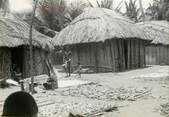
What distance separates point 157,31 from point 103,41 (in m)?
8.29

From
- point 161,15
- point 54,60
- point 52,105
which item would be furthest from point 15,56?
point 161,15

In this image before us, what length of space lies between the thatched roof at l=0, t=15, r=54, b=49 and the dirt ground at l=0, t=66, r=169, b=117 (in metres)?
2.56

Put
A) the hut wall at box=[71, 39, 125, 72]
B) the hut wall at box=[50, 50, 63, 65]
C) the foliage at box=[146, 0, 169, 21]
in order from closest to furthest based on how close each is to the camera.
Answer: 1. the hut wall at box=[71, 39, 125, 72]
2. the hut wall at box=[50, 50, 63, 65]
3. the foliage at box=[146, 0, 169, 21]

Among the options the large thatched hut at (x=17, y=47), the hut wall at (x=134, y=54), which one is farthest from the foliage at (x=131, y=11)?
the large thatched hut at (x=17, y=47)

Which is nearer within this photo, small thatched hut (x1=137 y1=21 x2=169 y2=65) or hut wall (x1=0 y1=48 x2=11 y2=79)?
hut wall (x1=0 y1=48 x2=11 y2=79)

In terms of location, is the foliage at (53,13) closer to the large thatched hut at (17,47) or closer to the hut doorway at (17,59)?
the large thatched hut at (17,47)

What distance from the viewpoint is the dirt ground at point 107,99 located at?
8.44 m

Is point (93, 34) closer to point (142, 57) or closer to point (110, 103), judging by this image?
point (142, 57)

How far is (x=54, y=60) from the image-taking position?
29031mm

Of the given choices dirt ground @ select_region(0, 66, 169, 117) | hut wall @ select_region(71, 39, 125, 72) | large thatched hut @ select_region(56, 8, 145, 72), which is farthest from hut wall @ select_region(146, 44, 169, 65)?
dirt ground @ select_region(0, 66, 169, 117)

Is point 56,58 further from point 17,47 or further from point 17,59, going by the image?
point 17,47

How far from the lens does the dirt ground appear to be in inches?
332

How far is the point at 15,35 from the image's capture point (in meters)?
15.4

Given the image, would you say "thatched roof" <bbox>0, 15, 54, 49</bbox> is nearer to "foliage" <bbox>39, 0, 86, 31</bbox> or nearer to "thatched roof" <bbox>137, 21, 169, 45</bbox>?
"thatched roof" <bbox>137, 21, 169, 45</bbox>
